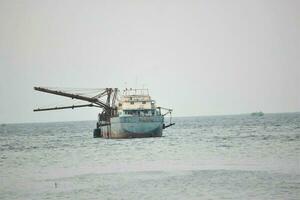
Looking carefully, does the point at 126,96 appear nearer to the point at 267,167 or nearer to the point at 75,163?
the point at 75,163

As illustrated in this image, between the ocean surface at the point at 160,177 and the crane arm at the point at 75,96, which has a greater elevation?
the crane arm at the point at 75,96

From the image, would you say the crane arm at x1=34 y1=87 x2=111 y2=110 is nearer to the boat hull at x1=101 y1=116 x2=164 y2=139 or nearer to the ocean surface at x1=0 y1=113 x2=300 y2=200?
the boat hull at x1=101 y1=116 x2=164 y2=139

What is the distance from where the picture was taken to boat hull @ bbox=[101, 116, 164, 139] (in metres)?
69.2

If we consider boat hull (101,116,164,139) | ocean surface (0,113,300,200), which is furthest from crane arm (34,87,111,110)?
ocean surface (0,113,300,200)

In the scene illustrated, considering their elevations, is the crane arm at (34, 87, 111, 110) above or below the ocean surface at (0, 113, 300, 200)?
above

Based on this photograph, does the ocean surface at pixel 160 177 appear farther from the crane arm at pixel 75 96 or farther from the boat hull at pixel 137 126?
the crane arm at pixel 75 96

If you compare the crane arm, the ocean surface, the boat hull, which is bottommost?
the ocean surface

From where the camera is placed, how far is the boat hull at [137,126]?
69188 millimetres

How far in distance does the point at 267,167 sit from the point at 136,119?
3308 centimetres

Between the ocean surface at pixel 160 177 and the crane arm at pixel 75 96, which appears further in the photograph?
the crane arm at pixel 75 96

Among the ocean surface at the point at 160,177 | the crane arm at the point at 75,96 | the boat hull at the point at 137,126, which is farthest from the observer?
the crane arm at the point at 75,96

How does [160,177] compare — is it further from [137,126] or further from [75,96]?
[75,96]

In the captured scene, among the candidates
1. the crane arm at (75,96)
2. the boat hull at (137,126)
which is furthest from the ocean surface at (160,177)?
the crane arm at (75,96)

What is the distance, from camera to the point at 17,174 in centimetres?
3959
